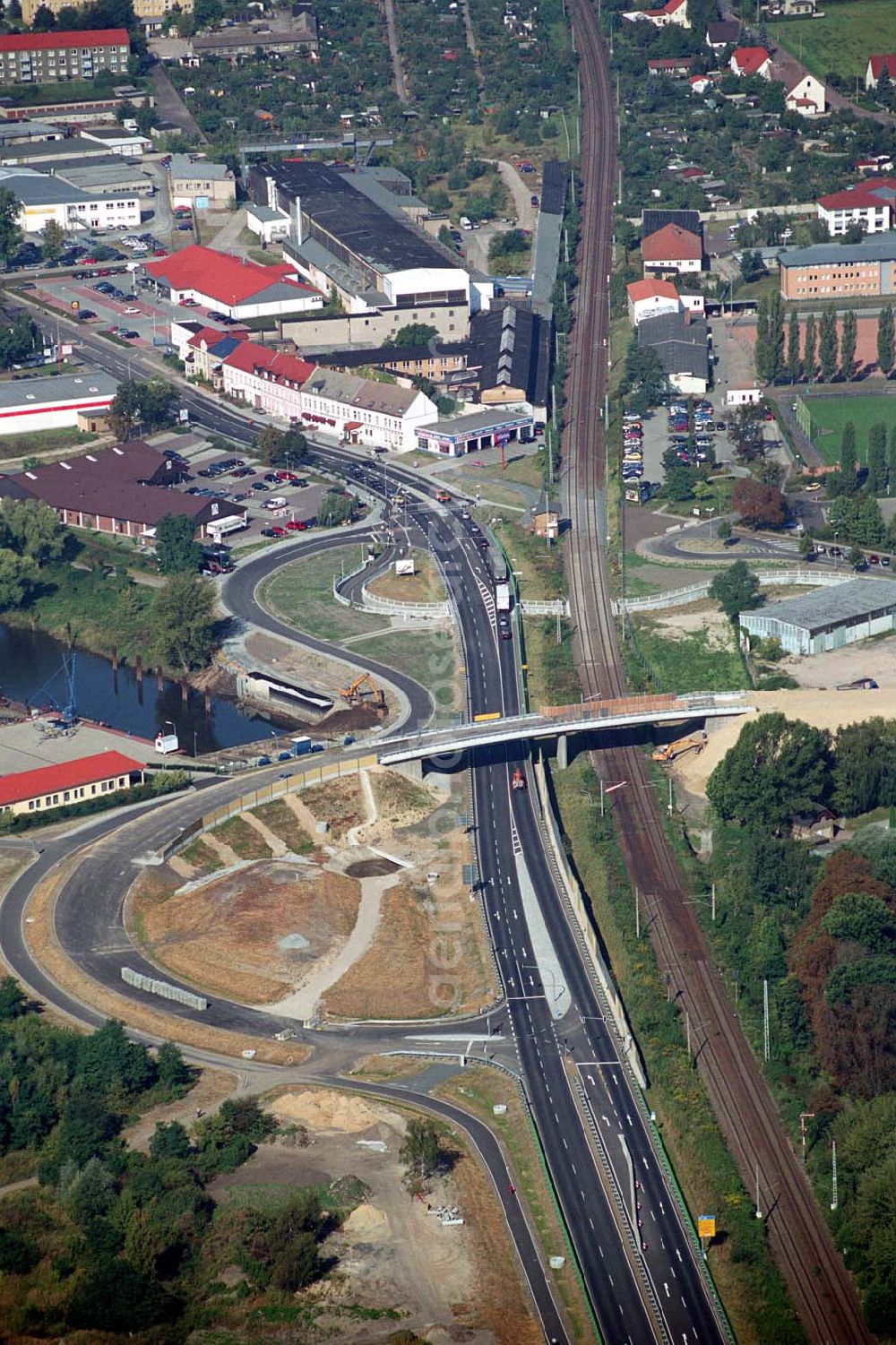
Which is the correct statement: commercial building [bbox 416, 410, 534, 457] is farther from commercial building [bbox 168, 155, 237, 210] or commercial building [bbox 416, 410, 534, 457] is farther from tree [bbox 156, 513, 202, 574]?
commercial building [bbox 168, 155, 237, 210]

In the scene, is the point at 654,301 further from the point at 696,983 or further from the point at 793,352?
the point at 696,983

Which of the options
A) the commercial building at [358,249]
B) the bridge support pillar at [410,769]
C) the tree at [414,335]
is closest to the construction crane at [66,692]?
the bridge support pillar at [410,769]

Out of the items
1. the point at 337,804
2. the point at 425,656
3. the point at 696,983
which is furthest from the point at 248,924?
the point at 425,656

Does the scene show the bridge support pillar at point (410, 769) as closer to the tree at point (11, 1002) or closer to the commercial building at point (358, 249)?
the tree at point (11, 1002)

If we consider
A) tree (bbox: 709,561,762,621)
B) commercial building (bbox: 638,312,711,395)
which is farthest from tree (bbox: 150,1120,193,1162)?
commercial building (bbox: 638,312,711,395)

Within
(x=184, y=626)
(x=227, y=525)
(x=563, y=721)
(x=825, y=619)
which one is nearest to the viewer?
(x=563, y=721)

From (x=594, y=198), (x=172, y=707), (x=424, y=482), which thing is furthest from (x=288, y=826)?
(x=594, y=198)
